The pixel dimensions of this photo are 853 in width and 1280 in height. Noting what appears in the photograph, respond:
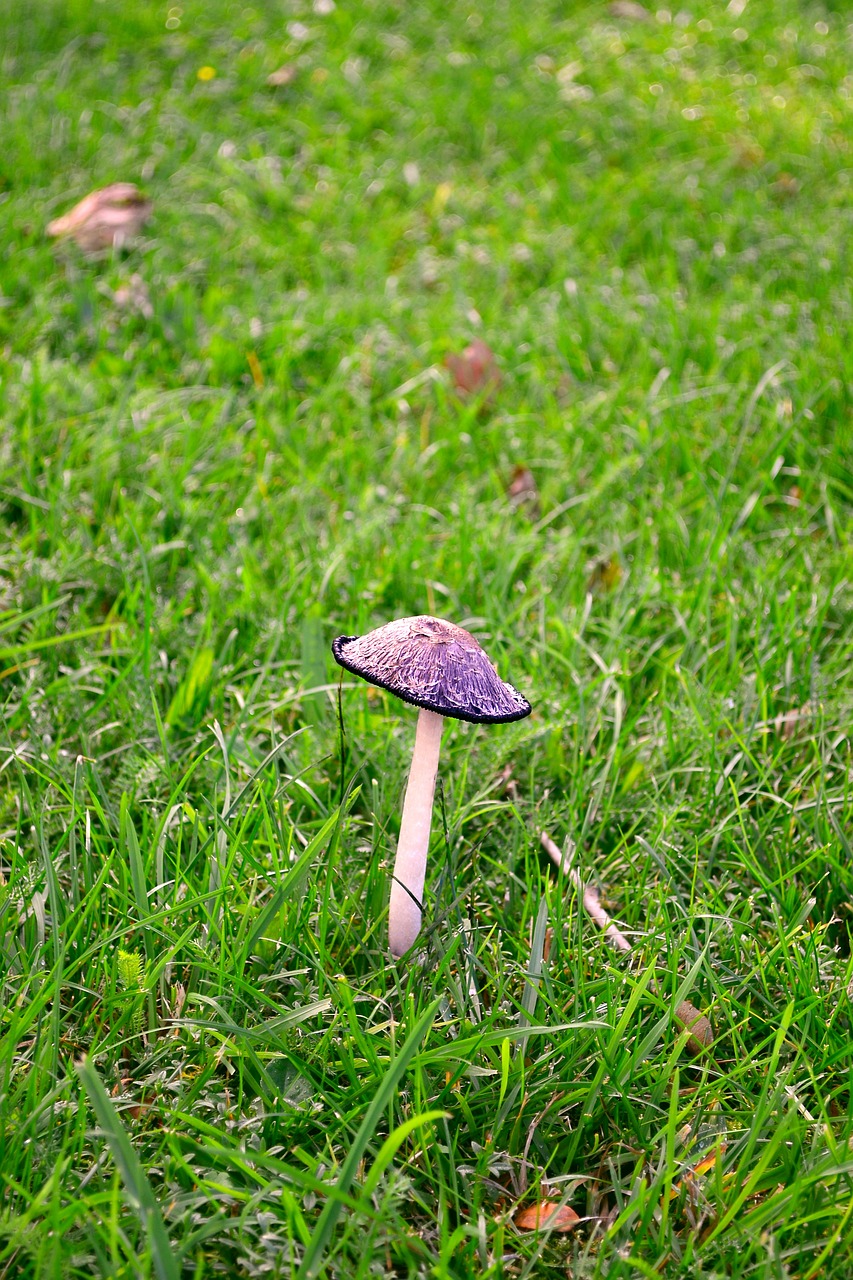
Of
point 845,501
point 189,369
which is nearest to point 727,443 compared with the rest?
point 845,501

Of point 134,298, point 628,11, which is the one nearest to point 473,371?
point 134,298

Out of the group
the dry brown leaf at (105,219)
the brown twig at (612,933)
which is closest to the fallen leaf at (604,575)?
the brown twig at (612,933)

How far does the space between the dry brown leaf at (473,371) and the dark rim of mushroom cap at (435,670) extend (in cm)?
254

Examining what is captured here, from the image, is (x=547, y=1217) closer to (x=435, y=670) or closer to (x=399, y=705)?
(x=435, y=670)

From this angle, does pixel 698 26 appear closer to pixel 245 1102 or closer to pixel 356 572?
pixel 356 572

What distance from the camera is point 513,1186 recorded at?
1747 mm

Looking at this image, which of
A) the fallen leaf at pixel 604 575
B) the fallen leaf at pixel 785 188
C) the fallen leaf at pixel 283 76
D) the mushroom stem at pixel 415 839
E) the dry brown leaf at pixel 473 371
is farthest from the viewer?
the fallen leaf at pixel 283 76

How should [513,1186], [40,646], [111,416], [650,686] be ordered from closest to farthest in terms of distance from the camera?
[513,1186] < [40,646] < [650,686] < [111,416]

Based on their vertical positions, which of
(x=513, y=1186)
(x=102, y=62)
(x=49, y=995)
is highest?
(x=102, y=62)

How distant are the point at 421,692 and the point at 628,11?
755 cm

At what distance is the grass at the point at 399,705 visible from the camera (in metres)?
1.69

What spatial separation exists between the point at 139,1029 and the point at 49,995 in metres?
0.21

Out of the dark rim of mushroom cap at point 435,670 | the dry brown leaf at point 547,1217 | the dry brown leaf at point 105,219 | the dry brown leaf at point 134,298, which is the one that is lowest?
the dry brown leaf at point 547,1217

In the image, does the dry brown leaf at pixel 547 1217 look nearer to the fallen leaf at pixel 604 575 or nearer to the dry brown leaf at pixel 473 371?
the fallen leaf at pixel 604 575
